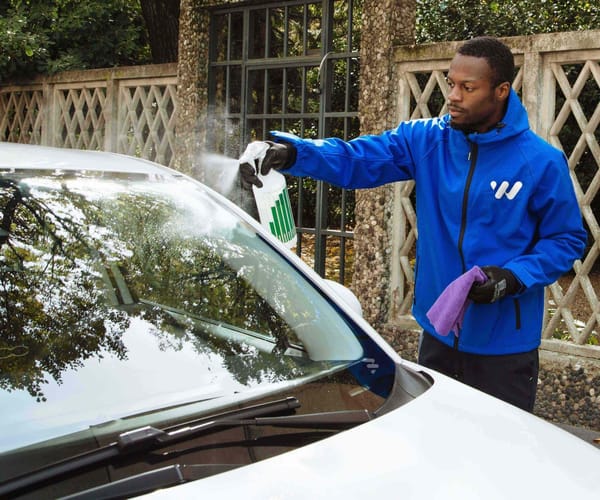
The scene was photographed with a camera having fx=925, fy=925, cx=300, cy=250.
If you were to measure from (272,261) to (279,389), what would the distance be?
557 millimetres

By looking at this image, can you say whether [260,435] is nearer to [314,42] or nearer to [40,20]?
[314,42]

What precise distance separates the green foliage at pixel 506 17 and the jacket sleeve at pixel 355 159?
17.6 ft

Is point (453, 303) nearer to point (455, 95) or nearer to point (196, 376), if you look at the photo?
point (455, 95)

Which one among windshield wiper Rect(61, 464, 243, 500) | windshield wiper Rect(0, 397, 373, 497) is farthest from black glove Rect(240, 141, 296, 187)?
windshield wiper Rect(61, 464, 243, 500)

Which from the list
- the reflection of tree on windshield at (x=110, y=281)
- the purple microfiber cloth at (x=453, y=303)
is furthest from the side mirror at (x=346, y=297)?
the purple microfiber cloth at (x=453, y=303)

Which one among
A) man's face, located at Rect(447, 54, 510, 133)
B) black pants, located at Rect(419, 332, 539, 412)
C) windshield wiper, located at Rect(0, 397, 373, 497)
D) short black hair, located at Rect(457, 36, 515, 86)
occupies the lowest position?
black pants, located at Rect(419, 332, 539, 412)

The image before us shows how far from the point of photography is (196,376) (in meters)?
2.30

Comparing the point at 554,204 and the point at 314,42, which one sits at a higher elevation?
the point at 314,42

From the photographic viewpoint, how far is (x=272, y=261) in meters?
2.79

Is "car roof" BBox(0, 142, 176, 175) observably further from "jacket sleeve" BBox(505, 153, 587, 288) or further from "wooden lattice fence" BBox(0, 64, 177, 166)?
"wooden lattice fence" BBox(0, 64, 177, 166)

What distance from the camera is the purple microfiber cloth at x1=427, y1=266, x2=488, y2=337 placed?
309 cm

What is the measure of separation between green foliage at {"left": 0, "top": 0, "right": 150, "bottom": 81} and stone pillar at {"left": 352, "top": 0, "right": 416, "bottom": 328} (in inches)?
147

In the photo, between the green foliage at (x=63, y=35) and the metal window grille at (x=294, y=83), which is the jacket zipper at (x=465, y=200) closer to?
the metal window grille at (x=294, y=83)

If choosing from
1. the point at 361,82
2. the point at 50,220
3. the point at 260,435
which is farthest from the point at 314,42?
the point at 260,435
